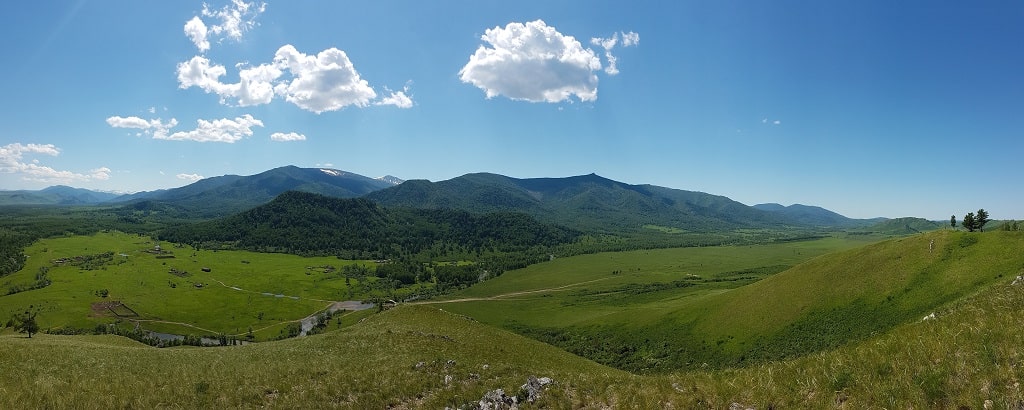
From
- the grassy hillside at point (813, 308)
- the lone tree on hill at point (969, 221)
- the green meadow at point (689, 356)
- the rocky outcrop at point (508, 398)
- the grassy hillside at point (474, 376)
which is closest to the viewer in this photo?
the grassy hillside at point (474, 376)

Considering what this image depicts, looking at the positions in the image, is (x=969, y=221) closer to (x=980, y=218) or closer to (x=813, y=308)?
(x=980, y=218)

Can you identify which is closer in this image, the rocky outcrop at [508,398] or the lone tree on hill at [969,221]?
the rocky outcrop at [508,398]

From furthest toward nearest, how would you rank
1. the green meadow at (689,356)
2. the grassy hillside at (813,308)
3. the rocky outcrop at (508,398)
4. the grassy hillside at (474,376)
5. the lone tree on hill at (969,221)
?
the lone tree on hill at (969,221) < the grassy hillside at (813,308) < the rocky outcrop at (508,398) < the green meadow at (689,356) < the grassy hillside at (474,376)

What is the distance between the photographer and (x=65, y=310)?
160 metres

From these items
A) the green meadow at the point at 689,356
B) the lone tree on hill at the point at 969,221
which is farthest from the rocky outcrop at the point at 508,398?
the lone tree on hill at the point at 969,221

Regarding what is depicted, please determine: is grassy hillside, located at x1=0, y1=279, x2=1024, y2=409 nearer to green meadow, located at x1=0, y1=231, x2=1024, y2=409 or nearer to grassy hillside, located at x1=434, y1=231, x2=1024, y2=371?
green meadow, located at x1=0, y1=231, x2=1024, y2=409

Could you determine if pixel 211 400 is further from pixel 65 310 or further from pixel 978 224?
pixel 65 310

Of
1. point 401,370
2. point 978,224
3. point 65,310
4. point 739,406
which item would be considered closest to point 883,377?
point 739,406

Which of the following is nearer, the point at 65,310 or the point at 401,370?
the point at 401,370

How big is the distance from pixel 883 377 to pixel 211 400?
2929 centimetres

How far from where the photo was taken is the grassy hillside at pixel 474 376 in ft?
42.8

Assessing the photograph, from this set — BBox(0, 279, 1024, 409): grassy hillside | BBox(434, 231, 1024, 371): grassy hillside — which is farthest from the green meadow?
BBox(434, 231, 1024, 371): grassy hillside

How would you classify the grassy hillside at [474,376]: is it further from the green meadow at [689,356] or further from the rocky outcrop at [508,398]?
the rocky outcrop at [508,398]

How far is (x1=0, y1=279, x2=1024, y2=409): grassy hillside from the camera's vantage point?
13.0 meters
